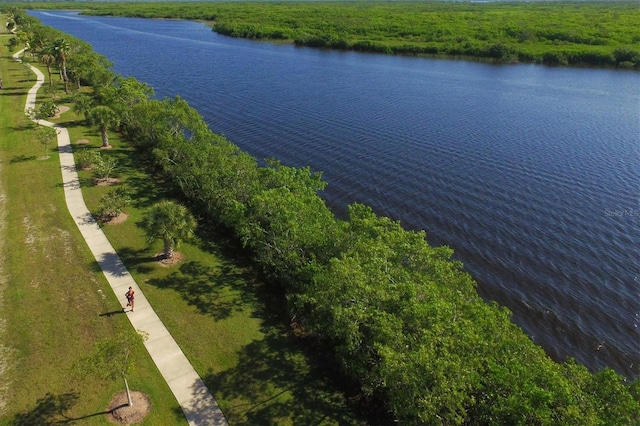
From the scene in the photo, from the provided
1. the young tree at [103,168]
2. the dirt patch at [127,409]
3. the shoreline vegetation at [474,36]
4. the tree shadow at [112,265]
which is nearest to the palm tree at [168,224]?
the tree shadow at [112,265]

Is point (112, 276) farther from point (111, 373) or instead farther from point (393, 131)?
point (393, 131)

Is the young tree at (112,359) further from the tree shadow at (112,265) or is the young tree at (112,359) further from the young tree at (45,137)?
the young tree at (45,137)

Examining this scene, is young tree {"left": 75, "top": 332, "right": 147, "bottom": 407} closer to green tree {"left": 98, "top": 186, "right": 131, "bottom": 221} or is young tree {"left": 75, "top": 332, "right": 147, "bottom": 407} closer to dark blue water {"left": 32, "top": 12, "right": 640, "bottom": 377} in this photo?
green tree {"left": 98, "top": 186, "right": 131, "bottom": 221}

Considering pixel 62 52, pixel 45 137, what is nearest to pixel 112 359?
pixel 45 137

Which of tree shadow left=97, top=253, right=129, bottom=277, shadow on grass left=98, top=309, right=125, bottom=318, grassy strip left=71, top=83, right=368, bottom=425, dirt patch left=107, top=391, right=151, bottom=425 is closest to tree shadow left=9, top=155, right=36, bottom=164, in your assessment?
grassy strip left=71, top=83, right=368, bottom=425

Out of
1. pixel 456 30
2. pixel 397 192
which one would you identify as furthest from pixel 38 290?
pixel 456 30

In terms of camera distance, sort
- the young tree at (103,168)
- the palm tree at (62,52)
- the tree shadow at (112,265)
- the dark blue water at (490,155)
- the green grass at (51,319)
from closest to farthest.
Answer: the green grass at (51,319) < the tree shadow at (112,265) < the dark blue water at (490,155) < the young tree at (103,168) < the palm tree at (62,52)
